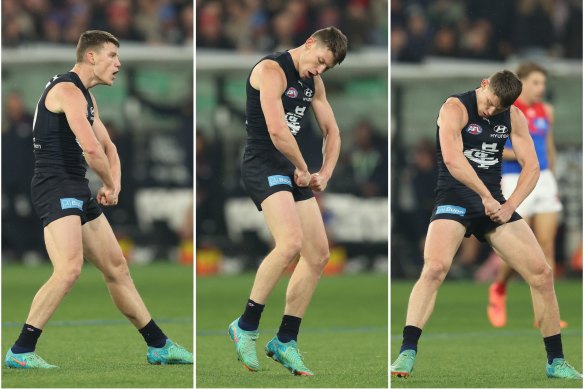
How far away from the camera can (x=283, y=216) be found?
6.99 meters

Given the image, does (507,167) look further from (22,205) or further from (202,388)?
(22,205)

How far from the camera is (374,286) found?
15.4 meters

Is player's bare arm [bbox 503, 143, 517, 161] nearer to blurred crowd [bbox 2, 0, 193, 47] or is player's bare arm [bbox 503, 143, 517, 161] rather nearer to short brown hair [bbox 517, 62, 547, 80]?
short brown hair [bbox 517, 62, 547, 80]

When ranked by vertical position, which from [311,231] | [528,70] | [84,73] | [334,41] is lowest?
[311,231]

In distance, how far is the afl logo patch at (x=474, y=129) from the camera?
7218mm

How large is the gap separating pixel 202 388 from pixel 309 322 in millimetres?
4506

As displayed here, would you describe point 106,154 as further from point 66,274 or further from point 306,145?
point 306,145

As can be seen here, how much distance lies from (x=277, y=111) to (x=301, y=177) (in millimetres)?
374

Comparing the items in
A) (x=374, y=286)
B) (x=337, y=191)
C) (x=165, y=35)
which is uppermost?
(x=165, y=35)

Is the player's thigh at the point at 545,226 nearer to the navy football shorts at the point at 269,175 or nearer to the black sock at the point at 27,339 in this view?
the navy football shorts at the point at 269,175

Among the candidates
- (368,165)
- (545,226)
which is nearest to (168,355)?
(545,226)

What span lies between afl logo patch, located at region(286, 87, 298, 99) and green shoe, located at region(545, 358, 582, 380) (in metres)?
1.95

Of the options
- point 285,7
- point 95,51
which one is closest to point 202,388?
point 95,51

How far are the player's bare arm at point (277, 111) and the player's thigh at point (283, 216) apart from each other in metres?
0.14
